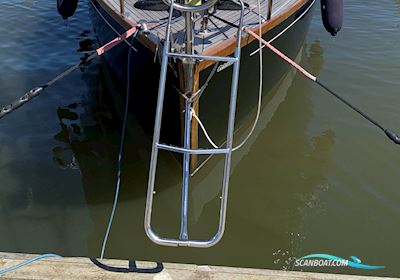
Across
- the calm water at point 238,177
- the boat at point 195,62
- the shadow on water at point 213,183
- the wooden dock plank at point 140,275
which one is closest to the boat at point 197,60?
the boat at point 195,62

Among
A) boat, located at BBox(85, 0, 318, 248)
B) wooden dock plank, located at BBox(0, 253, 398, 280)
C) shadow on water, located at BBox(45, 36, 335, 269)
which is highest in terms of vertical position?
boat, located at BBox(85, 0, 318, 248)

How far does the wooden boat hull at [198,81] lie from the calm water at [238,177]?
0.55 metres

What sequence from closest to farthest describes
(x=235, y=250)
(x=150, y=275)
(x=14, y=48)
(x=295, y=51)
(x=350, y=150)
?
(x=150, y=275), (x=235, y=250), (x=350, y=150), (x=295, y=51), (x=14, y=48)

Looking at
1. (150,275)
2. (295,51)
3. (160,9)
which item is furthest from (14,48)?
(150,275)

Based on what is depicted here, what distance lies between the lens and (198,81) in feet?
12.8

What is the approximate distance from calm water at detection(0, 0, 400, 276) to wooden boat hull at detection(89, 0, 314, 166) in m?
0.55

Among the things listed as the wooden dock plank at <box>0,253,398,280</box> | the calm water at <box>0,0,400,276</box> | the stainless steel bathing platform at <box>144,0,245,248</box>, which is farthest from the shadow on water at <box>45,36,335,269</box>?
the stainless steel bathing platform at <box>144,0,245,248</box>

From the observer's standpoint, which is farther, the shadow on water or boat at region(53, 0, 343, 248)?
the shadow on water

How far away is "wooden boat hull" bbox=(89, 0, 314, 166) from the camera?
4.24 m

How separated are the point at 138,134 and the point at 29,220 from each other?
1.77m

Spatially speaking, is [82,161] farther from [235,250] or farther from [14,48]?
[14,48]

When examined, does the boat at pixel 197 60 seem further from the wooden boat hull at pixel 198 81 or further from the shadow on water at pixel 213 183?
the shadow on water at pixel 213 183

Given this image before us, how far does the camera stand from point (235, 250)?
416cm

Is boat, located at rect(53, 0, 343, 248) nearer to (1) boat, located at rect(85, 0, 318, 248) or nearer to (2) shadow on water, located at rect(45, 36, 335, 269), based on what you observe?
(1) boat, located at rect(85, 0, 318, 248)
